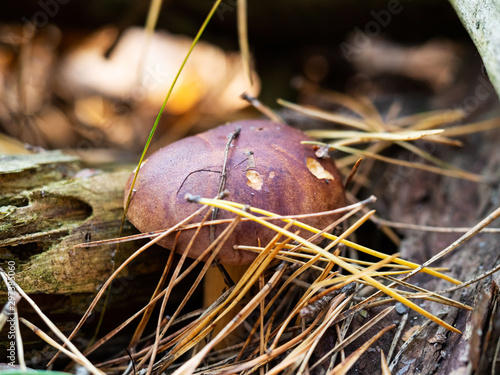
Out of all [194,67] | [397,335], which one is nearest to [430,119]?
[397,335]

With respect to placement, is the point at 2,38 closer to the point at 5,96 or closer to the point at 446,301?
the point at 5,96

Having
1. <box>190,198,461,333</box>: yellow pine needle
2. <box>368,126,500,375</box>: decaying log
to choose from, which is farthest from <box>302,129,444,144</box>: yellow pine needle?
<box>190,198,461,333</box>: yellow pine needle

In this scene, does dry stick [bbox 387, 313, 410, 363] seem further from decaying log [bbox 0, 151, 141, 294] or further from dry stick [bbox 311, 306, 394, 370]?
decaying log [bbox 0, 151, 141, 294]

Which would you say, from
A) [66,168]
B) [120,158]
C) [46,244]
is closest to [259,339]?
[46,244]

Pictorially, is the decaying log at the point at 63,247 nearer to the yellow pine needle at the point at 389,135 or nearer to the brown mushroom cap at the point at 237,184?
the brown mushroom cap at the point at 237,184

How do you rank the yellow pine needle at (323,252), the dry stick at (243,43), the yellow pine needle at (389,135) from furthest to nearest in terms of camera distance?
the dry stick at (243,43)
the yellow pine needle at (389,135)
the yellow pine needle at (323,252)

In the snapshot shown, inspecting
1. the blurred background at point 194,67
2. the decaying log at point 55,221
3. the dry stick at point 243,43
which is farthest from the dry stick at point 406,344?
the blurred background at point 194,67
